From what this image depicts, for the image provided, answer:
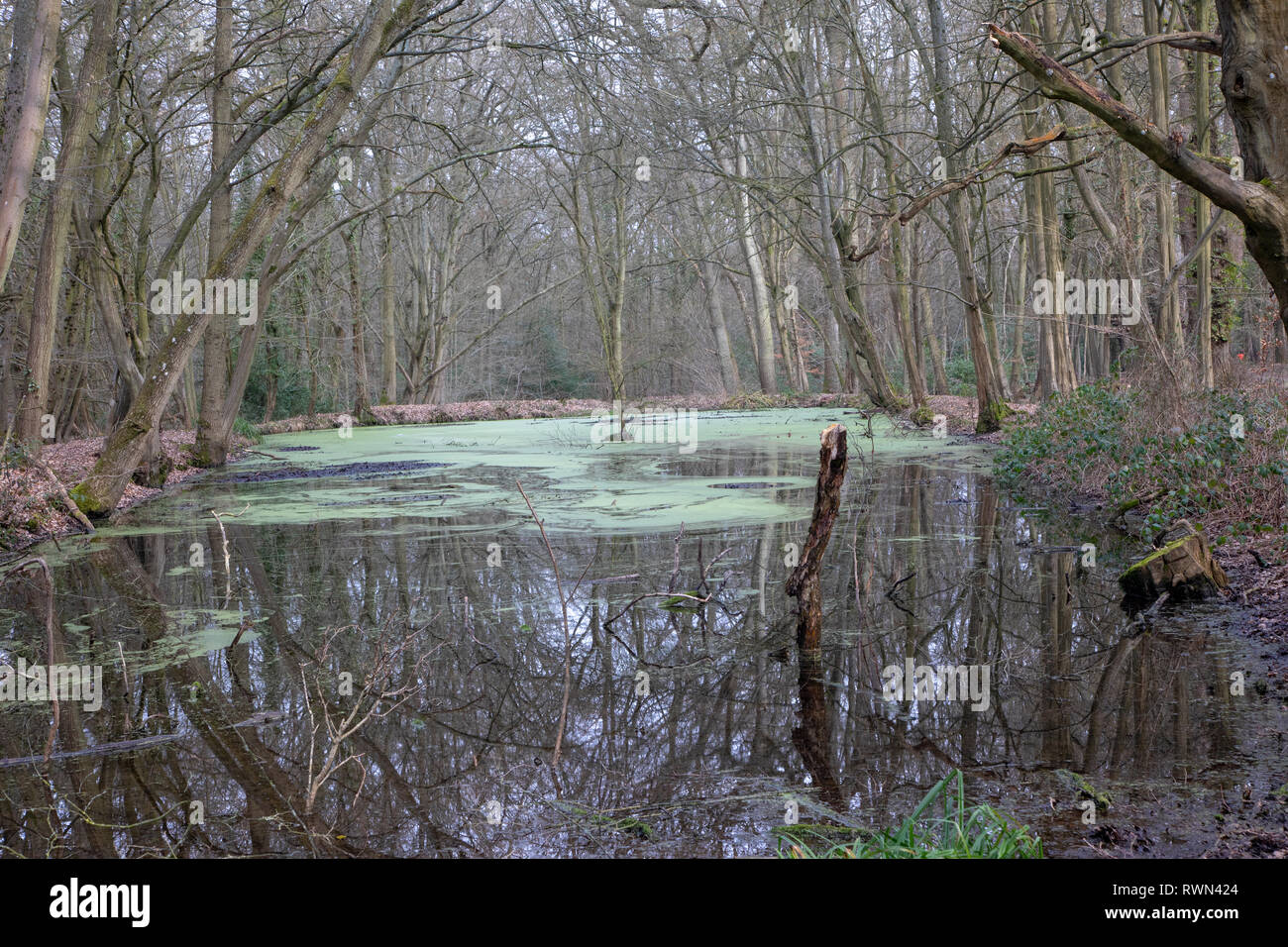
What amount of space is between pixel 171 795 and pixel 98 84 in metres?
8.51

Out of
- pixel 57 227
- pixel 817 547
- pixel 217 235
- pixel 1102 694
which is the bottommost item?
pixel 1102 694

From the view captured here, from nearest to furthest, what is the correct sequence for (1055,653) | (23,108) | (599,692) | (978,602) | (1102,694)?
(1102,694) → (599,692) → (1055,653) → (978,602) → (23,108)

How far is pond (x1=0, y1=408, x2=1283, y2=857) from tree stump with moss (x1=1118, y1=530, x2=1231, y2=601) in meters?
0.17

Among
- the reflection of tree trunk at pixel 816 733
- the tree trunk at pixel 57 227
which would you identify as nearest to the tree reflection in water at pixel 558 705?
the reflection of tree trunk at pixel 816 733

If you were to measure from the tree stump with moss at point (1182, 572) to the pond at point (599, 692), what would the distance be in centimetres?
17

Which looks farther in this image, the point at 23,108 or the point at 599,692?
the point at 23,108

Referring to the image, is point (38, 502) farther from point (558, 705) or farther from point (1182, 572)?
point (1182, 572)

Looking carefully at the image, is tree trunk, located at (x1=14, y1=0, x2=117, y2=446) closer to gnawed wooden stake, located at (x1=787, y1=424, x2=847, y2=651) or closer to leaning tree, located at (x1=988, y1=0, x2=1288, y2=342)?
gnawed wooden stake, located at (x1=787, y1=424, x2=847, y2=651)

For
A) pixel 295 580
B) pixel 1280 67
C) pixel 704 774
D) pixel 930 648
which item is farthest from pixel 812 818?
pixel 295 580

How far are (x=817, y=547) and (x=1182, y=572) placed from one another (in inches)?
91.6

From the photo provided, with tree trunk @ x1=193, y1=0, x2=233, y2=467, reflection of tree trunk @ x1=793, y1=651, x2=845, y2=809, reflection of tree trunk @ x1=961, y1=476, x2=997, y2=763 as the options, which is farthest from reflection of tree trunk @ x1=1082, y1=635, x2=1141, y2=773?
tree trunk @ x1=193, y1=0, x2=233, y2=467

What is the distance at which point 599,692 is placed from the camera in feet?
14.7

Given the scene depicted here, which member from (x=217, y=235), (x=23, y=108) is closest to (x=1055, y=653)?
(x=23, y=108)

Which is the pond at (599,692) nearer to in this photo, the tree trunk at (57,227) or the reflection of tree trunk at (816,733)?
the reflection of tree trunk at (816,733)
